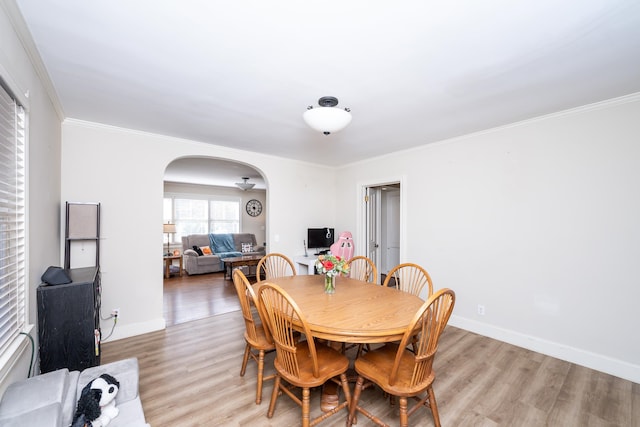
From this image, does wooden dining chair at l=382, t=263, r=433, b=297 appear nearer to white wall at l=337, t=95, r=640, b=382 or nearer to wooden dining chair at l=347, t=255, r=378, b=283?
wooden dining chair at l=347, t=255, r=378, b=283

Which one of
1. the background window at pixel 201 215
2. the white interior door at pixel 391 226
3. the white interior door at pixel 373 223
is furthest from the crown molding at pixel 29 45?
the background window at pixel 201 215

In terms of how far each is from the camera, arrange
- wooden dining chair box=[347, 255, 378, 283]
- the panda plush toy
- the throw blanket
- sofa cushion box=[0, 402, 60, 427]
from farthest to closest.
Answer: the throw blanket
wooden dining chair box=[347, 255, 378, 283]
the panda plush toy
sofa cushion box=[0, 402, 60, 427]

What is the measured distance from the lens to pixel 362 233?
15.6 feet

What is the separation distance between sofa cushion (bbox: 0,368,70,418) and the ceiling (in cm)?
187

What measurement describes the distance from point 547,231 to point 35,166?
172 inches

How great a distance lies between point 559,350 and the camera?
268 centimetres

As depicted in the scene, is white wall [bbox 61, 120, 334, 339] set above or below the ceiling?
below

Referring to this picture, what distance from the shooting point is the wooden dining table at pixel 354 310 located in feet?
5.27

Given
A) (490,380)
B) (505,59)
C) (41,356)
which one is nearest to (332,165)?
(505,59)

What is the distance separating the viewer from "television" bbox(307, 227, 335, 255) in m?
4.76

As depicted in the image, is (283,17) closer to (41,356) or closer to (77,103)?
(77,103)

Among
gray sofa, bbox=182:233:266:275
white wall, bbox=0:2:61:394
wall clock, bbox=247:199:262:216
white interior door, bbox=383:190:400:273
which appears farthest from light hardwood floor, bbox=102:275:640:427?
wall clock, bbox=247:199:262:216

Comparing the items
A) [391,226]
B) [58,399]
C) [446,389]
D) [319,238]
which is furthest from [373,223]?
[58,399]

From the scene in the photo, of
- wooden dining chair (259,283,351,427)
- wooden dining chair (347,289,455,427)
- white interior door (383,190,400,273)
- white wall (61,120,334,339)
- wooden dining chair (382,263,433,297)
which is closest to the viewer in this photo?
wooden dining chair (347,289,455,427)
